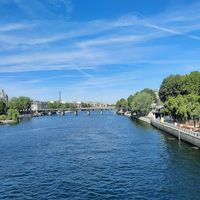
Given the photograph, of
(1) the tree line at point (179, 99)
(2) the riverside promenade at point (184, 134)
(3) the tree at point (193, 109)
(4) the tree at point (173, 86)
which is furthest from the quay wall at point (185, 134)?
(4) the tree at point (173, 86)

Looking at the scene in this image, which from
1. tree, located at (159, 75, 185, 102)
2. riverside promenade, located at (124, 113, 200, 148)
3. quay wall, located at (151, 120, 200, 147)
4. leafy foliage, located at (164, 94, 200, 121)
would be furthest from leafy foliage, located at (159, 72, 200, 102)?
quay wall, located at (151, 120, 200, 147)

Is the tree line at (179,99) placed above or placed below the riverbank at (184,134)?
above

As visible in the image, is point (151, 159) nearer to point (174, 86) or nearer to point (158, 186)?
point (158, 186)

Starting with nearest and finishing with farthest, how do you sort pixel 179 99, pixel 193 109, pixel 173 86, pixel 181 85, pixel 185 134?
pixel 185 134, pixel 193 109, pixel 179 99, pixel 181 85, pixel 173 86

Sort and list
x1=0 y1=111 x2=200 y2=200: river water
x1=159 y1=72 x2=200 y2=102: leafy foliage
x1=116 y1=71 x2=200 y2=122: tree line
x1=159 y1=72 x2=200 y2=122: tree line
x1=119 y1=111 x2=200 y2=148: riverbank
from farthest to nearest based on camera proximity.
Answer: x1=159 y1=72 x2=200 y2=102: leafy foliage, x1=116 y1=71 x2=200 y2=122: tree line, x1=159 y1=72 x2=200 y2=122: tree line, x1=119 y1=111 x2=200 y2=148: riverbank, x1=0 y1=111 x2=200 y2=200: river water

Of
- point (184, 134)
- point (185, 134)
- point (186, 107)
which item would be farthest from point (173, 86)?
point (185, 134)

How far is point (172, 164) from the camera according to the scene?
183ft

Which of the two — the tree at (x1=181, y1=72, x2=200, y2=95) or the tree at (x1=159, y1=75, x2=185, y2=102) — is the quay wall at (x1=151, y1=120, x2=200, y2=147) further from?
the tree at (x1=159, y1=75, x2=185, y2=102)

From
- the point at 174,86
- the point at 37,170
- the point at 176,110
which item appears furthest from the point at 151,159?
the point at 174,86

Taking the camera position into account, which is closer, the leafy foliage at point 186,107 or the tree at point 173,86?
the leafy foliage at point 186,107

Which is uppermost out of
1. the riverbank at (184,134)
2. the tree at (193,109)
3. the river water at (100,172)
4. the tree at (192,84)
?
the tree at (192,84)

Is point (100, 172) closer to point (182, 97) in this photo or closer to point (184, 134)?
point (184, 134)

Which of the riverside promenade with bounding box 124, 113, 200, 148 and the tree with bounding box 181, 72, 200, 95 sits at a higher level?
the tree with bounding box 181, 72, 200, 95

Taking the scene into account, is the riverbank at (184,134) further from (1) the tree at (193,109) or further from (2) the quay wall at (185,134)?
(1) the tree at (193,109)
